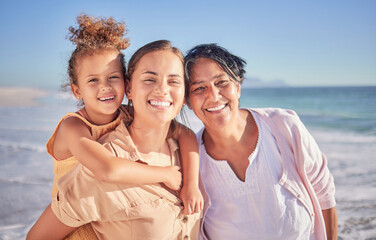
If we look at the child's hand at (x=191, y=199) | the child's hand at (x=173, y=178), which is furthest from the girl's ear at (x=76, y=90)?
the child's hand at (x=191, y=199)

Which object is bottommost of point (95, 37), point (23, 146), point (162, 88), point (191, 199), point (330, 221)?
point (23, 146)

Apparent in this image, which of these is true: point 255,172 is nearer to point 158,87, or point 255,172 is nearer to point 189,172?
point 189,172

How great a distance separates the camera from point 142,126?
2588 mm

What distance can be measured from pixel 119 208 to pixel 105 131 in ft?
2.88

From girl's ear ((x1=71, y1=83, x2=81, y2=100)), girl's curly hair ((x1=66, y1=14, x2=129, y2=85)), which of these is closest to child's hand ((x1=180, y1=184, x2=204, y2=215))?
girl's curly hair ((x1=66, y1=14, x2=129, y2=85))

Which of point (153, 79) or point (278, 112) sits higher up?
point (153, 79)

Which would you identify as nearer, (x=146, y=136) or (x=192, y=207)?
(x=192, y=207)

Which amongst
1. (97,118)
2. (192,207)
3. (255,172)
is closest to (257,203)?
(255,172)

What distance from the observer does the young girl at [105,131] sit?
7.70 feet

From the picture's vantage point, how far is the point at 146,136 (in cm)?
260

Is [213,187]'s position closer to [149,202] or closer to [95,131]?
[149,202]

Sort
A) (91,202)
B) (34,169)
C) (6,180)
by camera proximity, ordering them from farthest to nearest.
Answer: (34,169)
(6,180)
(91,202)

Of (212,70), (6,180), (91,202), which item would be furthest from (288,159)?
(6,180)

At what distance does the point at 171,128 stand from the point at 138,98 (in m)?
0.50
